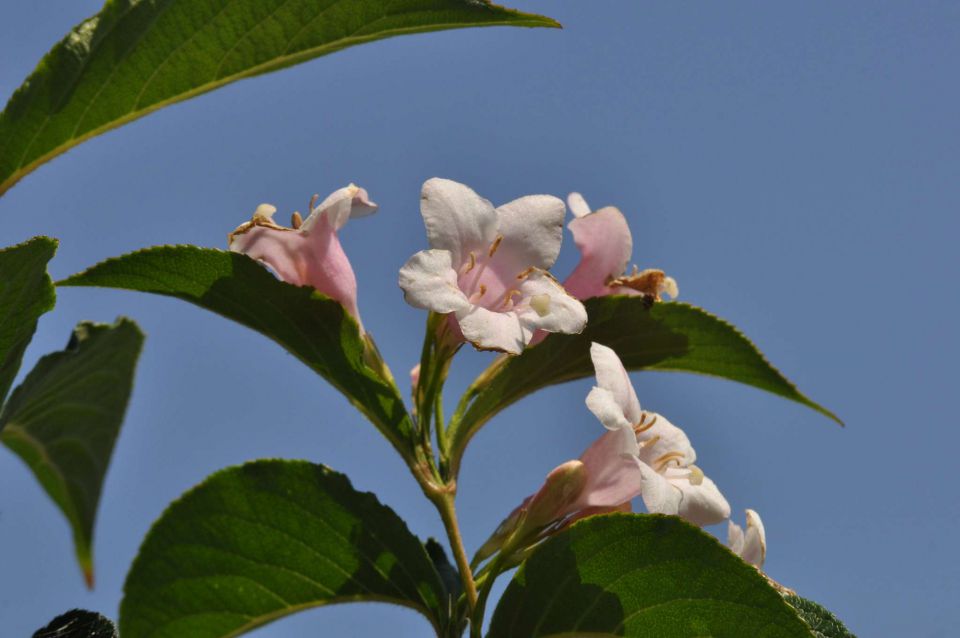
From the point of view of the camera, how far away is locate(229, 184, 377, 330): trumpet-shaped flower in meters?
1.85

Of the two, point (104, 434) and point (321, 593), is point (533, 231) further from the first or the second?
point (104, 434)

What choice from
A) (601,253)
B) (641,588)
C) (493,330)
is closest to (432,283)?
(493,330)

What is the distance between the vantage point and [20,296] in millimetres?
1472

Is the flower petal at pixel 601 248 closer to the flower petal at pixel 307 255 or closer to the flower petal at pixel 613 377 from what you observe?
the flower petal at pixel 613 377

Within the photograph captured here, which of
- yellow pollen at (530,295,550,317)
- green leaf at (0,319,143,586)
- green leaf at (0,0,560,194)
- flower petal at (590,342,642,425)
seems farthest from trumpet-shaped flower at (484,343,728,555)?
green leaf at (0,319,143,586)

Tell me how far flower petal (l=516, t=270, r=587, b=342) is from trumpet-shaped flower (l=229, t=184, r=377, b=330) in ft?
1.16

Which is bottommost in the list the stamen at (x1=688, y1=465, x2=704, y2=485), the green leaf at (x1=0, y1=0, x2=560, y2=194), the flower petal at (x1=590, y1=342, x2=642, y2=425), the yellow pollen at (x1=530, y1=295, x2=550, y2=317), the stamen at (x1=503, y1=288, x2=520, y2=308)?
the stamen at (x1=688, y1=465, x2=704, y2=485)

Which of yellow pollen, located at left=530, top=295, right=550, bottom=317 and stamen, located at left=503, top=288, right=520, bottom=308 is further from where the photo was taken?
stamen, located at left=503, top=288, right=520, bottom=308

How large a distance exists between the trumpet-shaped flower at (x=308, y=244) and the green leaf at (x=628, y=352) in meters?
0.33

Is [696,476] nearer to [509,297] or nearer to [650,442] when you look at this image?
[650,442]

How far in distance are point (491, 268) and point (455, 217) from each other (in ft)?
0.45

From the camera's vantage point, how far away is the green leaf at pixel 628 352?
1.87m

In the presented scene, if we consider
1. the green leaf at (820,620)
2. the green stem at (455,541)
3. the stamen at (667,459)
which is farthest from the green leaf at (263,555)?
the green leaf at (820,620)

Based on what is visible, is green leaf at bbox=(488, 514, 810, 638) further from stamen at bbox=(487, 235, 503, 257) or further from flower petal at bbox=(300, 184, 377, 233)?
flower petal at bbox=(300, 184, 377, 233)
